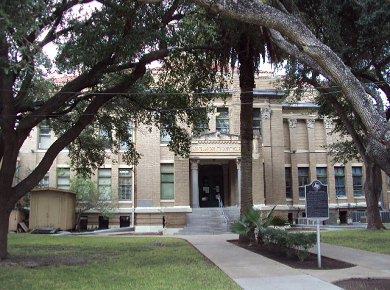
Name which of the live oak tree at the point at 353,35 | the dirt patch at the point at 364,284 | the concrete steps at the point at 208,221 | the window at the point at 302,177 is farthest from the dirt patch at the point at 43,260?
the window at the point at 302,177

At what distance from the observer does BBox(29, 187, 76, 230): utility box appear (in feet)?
86.1

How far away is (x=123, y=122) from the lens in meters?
17.7

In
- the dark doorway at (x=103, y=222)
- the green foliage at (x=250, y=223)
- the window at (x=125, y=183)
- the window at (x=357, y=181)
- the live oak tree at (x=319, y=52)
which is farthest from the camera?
the window at (x=357, y=181)

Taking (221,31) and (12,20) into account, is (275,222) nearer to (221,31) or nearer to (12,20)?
(221,31)

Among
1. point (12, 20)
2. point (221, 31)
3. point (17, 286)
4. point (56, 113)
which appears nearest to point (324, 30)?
point (221, 31)

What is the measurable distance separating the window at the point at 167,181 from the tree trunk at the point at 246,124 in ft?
48.5

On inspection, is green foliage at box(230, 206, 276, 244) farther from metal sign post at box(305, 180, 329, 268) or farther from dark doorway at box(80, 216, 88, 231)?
dark doorway at box(80, 216, 88, 231)

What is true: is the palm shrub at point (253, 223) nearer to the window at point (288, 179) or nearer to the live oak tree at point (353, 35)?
the live oak tree at point (353, 35)

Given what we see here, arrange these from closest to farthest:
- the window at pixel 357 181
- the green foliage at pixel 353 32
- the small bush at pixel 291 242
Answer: the small bush at pixel 291 242 < the green foliage at pixel 353 32 < the window at pixel 357 181

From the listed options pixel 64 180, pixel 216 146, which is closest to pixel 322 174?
pixel 216 146

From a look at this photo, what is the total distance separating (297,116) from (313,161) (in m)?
4.15

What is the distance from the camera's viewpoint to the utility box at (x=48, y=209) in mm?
26250

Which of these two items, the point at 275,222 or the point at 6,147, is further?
the point at 275,222

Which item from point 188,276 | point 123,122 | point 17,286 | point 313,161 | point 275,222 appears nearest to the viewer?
point 17,286
